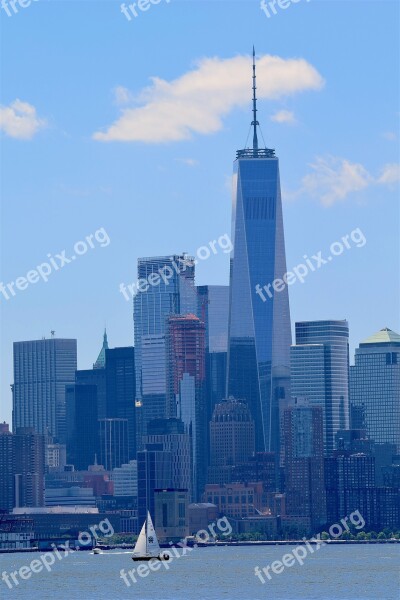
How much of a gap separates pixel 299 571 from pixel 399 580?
61.6 feet

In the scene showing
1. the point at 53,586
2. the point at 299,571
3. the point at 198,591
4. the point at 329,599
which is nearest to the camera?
the point at 329,599

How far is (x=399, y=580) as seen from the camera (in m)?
178

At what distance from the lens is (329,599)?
5837 inches

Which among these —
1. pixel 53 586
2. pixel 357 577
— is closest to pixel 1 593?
pixel 53 586

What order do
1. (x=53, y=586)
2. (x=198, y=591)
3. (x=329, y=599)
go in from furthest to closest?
(x=53, y=586)
(x=198, y=591)
(x=329, y=599)

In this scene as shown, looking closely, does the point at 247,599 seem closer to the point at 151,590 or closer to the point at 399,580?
the point at 151,590

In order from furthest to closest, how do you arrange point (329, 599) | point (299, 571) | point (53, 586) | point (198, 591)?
1. point (299, 571)
2. point (53, 586)
3. point (198, 591)
4. point (329, 599)

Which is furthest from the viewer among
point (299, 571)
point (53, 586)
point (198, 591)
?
point (299, 571)

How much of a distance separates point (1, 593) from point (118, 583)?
18281 millimetres

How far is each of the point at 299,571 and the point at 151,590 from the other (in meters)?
31.3

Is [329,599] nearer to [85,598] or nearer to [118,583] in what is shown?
[85,598]

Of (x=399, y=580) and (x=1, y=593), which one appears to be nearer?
(x=1, y=593)

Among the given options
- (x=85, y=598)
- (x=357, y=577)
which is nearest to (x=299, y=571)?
(x=357, y=577)

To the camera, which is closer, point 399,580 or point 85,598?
point 85,598
